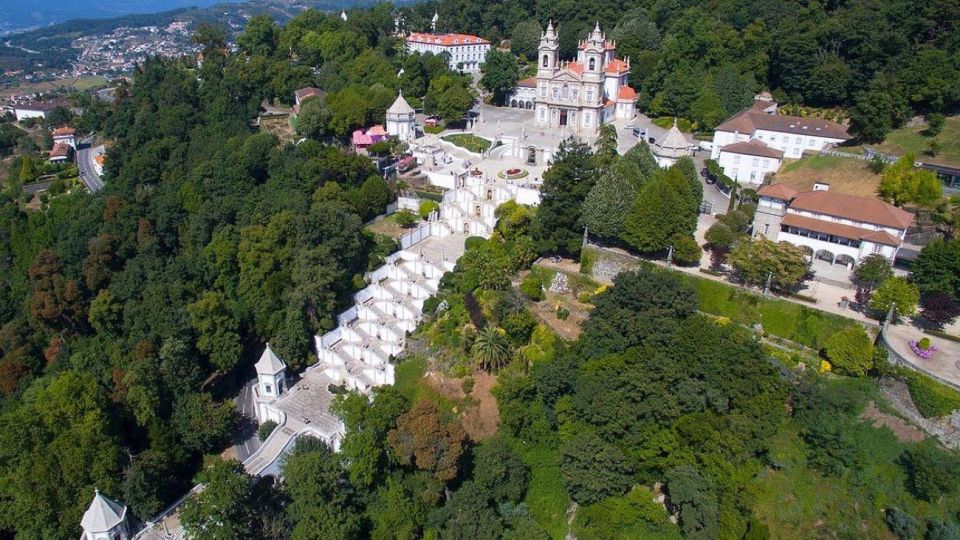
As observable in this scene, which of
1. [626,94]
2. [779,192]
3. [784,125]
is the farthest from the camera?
[626,94]

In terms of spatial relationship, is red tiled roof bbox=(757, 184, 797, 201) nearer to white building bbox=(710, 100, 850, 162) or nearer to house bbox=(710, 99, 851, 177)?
house bbox=(710, 99, 851, 177)

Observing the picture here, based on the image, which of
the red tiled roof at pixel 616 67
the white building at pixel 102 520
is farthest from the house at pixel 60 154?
the white building at pixel 102 520

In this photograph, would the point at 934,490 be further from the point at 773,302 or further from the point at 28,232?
the point at 28,232

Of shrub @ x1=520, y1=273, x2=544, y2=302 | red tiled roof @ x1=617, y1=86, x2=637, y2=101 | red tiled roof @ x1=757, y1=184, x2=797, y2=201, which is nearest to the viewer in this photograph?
shrub @ x1=520, y1=273, x2=544, y2=302

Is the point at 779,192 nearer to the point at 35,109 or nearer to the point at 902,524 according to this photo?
the point at 902,524

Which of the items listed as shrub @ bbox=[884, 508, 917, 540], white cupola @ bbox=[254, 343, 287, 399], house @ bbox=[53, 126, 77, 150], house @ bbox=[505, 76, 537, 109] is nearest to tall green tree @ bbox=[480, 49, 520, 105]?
house @ bbox=[505, 76, 537, 109]

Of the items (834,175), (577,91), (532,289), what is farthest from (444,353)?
(577,91)
